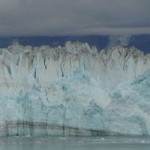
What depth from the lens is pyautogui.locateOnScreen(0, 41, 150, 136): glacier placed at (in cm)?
3938

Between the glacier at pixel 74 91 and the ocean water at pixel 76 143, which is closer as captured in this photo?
the ocean water at pixel 76 143

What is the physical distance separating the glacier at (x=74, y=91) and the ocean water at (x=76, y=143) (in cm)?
53

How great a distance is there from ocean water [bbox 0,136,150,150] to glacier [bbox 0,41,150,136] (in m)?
0.53

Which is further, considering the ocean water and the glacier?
the glacier

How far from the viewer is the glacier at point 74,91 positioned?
1550 inches

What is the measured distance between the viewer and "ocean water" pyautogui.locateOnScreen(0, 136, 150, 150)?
1432 inches

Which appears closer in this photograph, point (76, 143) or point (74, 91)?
point (76, 143)

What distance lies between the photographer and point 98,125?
39.6 meters

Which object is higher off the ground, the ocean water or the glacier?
the glacier

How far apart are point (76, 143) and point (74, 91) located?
2644 millimetres

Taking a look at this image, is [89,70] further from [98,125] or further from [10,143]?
[10,143]

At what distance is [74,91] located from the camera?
39.6m

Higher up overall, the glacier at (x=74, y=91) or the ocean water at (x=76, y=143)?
the glacier at (x=74, y=91)

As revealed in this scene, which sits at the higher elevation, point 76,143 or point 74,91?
point 74,91
